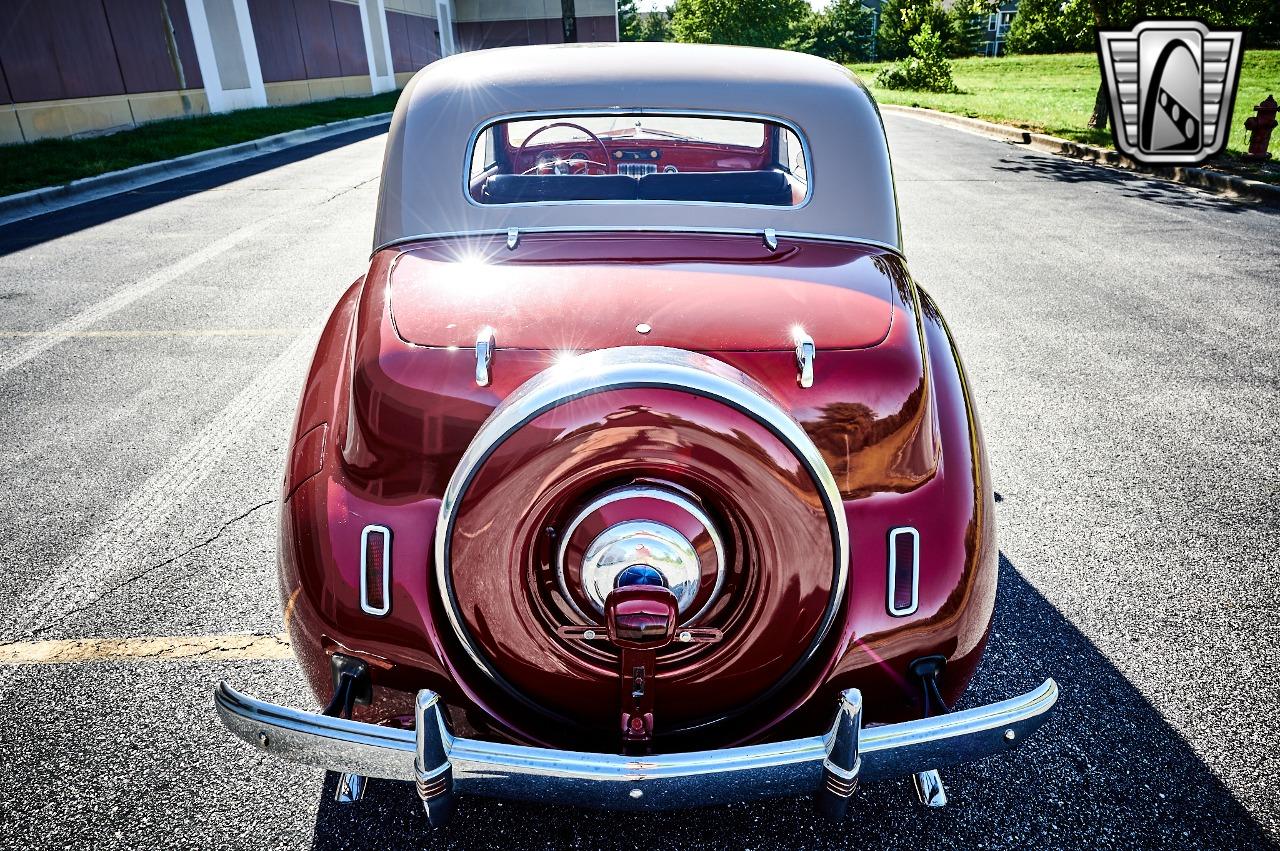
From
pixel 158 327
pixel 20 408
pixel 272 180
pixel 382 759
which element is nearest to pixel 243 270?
pixel 158 327

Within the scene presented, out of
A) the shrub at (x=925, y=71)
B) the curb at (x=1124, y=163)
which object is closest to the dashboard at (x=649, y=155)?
the curb at (x=1124, y=163)

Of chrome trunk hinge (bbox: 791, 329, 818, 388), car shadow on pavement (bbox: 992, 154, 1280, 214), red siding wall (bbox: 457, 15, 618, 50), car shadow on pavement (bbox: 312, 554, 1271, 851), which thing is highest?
red siding wall (bbox: 457, 15, 618, 50)

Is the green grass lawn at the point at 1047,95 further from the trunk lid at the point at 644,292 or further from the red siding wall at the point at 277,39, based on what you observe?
the red siding wall at the point at 277,39

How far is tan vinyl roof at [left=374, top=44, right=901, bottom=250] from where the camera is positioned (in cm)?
219

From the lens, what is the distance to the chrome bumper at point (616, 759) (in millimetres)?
1396

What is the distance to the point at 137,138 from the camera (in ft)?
45.3

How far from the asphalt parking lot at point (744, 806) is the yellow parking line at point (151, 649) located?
0.04 feet

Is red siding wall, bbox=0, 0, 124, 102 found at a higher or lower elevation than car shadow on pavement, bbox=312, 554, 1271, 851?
higher

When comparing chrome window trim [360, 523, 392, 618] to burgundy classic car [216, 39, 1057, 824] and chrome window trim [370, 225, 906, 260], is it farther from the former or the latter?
chrome window trim [370, 225, 906, 260]

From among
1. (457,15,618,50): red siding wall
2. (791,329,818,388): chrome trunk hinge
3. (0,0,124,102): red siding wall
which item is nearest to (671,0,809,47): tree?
(457,15,618,50): red siding wall

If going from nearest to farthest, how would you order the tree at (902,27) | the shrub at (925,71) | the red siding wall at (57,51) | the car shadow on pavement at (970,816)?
the car shadow on pavement at (970,816), the red siding wall at (57,51), the shrub at (925,71), the tree at (902,27)

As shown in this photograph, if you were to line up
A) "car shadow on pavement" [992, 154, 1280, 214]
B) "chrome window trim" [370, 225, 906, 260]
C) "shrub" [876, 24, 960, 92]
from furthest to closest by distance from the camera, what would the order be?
1. "shrub" [876, 24, 960, 92]
2. "car shadow on pavement" [992, 154, 1280, 214]
3. "chrome window trim" [370, 225, 906, 260]

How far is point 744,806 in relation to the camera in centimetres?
194

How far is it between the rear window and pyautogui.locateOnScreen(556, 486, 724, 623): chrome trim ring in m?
1.16
